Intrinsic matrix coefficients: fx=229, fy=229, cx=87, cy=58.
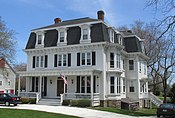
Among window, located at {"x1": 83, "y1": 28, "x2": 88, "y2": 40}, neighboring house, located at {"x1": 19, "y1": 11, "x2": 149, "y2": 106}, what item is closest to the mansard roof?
neighboring house, located at {"x1": 19, "y1": 11, "x2": 149, "y2": 106}

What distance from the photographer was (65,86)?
2862 centimetres

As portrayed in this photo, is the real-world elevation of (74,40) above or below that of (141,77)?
above

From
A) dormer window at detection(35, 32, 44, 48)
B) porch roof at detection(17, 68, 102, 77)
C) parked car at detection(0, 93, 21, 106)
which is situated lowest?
parked car at detection(0, 93, 21, 106)

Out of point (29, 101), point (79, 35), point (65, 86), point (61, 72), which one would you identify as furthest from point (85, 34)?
point (29, 101)

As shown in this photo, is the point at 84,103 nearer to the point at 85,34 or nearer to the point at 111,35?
the point at 85,34

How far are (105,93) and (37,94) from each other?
8207mm

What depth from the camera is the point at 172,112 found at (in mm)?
20906

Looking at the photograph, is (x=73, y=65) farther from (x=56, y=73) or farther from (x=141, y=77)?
(x=141, y=77)

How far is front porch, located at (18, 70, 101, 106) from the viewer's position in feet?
84.9

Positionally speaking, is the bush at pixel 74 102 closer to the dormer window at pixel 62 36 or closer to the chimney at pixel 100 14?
the dormer window at pixel 62 36

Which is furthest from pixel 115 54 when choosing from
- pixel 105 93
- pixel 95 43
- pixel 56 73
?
pixel 56 73

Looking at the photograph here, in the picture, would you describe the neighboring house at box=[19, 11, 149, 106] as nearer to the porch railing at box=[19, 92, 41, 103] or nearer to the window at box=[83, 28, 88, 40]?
the window at box=[83, 28, 88, 40]

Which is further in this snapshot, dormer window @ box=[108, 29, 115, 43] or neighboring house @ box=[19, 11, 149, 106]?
dormer window @ box=[108, 29, 115, 43]

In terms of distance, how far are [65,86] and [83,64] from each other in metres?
3.61
